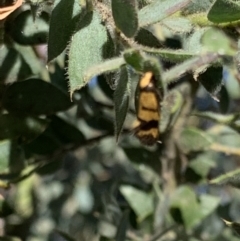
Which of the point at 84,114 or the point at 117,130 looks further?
the point at 84,114

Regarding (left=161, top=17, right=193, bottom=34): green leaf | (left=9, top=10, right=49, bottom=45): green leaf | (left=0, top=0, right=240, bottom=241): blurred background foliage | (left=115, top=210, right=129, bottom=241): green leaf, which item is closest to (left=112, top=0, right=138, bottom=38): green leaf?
(left=0, top=0, right=240, bottom=241): blurred background foliage

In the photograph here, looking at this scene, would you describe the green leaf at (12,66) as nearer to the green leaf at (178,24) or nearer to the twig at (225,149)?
the green leaf at (178,24)

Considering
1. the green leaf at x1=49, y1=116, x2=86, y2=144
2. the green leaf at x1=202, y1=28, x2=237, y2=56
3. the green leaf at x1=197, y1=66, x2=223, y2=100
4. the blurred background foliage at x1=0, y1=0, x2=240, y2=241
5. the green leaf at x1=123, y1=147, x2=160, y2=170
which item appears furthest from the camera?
the green leaf at x1=123, y1=147, x2=160, y2=170

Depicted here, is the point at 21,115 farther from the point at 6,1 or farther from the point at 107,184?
the point at 107,184

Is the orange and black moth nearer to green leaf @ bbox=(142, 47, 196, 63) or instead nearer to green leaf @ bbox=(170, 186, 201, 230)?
green leaf @ bbox=(142, 47, 196, 63)

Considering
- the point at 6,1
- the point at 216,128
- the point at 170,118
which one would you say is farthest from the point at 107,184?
the point at 6,1

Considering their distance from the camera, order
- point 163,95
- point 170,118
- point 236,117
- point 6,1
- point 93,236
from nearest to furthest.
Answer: point 163,95, point 6,1, point 236,117, point 170,118, point 93,236
